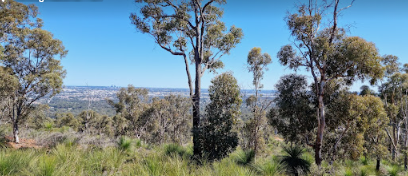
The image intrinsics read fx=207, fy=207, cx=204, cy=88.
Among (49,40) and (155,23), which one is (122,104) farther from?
(155,23)

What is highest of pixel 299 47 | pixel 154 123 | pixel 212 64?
pixel 299 47

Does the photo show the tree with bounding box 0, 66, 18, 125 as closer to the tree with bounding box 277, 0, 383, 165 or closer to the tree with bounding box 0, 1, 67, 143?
the tree with bounding box 0, 1, 67, 143

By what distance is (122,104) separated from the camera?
27297 mm

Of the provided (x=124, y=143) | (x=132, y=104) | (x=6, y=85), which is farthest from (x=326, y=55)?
(x=132, y=104)

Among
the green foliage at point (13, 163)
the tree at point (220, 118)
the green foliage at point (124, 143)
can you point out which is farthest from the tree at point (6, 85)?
the tree at point (220, 118)

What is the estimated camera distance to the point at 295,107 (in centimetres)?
1079

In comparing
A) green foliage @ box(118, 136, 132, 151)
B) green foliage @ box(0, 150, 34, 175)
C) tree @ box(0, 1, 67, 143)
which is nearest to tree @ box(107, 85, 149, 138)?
tree @ box(0, 1, 67, 143)

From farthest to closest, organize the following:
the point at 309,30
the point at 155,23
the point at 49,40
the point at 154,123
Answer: the point at 154,123
the point at 49,40
the point at 155,23
the point at 309,30

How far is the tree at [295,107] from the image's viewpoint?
35.8 ft

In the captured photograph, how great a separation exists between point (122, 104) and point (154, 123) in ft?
18.3

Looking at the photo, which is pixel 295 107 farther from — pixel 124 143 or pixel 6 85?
pixel 6 85

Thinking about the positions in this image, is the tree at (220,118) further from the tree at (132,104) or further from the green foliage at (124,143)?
the tree at (132,104)

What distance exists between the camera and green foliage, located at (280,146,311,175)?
9.41m

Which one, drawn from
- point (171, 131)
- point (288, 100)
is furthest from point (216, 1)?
point (171, 131)
